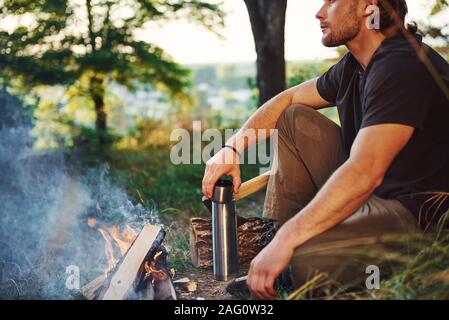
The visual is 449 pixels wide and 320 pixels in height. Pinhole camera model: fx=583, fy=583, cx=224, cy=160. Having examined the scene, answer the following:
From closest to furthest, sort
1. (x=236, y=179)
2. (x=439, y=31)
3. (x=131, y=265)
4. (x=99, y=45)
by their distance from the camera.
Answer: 1. (x=131, y=265)
2. (x=236, y=179)
3. (x=439, y=31)
4. (x=99, y=45)

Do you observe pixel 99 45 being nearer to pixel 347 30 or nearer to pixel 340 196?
pixel 347 30

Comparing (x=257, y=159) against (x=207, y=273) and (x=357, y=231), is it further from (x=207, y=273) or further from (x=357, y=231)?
(x=357, y=231)

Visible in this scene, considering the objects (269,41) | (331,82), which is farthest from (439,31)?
(331,82)

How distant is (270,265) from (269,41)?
323cm

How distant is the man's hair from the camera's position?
8.89ft

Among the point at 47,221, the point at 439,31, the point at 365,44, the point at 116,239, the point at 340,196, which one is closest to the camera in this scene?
the point at 340,196

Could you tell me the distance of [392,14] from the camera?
2717 mm

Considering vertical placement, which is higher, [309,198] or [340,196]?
[340,196]

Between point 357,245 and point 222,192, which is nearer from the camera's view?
point 357,245

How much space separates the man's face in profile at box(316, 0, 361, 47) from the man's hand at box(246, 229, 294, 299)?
1.03 metres

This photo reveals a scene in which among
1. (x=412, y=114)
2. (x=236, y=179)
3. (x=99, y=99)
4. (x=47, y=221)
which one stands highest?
(x=412, y=114)

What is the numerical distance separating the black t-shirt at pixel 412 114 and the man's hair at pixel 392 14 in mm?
153

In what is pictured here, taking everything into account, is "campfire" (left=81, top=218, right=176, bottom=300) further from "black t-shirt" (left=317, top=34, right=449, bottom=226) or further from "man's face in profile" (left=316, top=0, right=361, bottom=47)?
"man's face in profile" (left=316, top=0, right=361, bottom=47)
